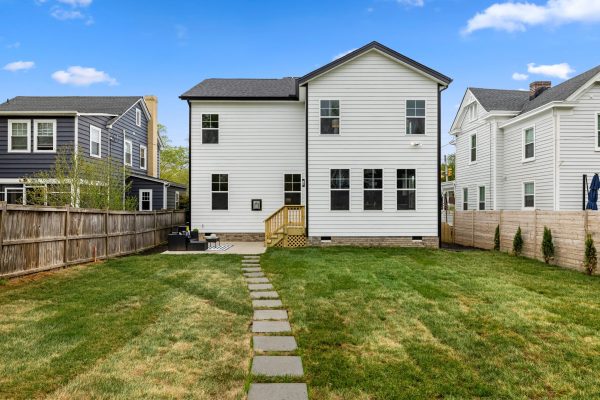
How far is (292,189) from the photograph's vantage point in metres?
16.7

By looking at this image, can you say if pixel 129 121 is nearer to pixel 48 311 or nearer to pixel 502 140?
pixel 48 311

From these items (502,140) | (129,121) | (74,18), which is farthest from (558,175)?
(74,18)

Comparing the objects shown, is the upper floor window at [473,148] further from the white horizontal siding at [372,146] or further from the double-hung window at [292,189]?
the double-hung window at [292,189]

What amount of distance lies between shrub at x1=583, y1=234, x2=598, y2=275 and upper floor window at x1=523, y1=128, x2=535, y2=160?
27.4 feet

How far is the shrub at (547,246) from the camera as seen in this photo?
1105cm

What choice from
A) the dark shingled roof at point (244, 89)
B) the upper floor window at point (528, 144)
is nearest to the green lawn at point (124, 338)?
the dark shingled roof at point (244, 89)

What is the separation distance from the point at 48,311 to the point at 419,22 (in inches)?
785

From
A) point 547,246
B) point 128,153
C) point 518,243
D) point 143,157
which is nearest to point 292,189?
point 518,243

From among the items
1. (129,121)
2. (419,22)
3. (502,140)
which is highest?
(419,22)

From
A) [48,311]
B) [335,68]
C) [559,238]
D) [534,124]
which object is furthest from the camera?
[534,124]

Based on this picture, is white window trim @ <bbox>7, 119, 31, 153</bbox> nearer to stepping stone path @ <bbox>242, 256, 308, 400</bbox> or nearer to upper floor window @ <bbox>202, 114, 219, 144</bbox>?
upper floor window @ <bbox>202, 114, 219, 144</bbox>

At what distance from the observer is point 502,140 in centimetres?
1914

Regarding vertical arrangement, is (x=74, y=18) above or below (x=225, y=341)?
above

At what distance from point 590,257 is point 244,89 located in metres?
13.8
